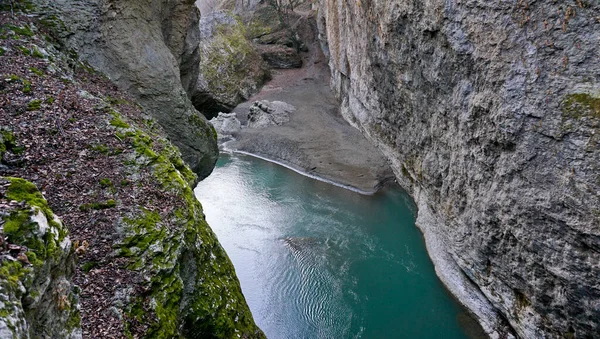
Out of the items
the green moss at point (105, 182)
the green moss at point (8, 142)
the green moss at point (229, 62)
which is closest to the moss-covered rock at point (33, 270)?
the green moss at point (105, 182)

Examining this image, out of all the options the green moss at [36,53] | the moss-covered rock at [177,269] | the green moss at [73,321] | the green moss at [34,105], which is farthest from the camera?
the green moss at [36,53]

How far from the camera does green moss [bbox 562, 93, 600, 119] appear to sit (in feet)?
19.8

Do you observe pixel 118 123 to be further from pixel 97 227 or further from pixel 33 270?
pixel 33 270

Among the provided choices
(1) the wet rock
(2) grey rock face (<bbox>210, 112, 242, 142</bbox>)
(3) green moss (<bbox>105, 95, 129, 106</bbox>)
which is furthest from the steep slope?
(1) the wet rock

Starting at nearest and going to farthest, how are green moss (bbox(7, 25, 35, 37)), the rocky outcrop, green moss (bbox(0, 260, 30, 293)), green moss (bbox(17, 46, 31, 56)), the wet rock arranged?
green moss (bbox(0, 260, 30, 293))
green moss (bbox(17, 46, 31, 56))
green moss (bbox(7, 25, 35, 37))
the rocky outcrop
the wet rock

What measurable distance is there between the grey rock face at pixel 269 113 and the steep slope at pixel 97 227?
16987 mm

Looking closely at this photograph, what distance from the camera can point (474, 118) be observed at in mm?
8734

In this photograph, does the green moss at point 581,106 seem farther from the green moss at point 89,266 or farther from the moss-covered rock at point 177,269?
the green moss at point 89,266

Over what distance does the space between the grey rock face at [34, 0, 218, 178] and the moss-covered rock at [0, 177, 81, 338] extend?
7162 mm

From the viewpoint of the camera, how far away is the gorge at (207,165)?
3965mm

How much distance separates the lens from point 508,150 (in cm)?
773

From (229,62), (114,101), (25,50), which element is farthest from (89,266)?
(229,62)

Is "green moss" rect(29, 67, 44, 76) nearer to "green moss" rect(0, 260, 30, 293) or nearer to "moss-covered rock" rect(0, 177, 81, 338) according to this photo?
"moss-covered rock" rect(0, 177, 81, 338)

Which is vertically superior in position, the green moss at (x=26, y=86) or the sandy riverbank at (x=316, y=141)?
the green moss at (x=26, y=86)
